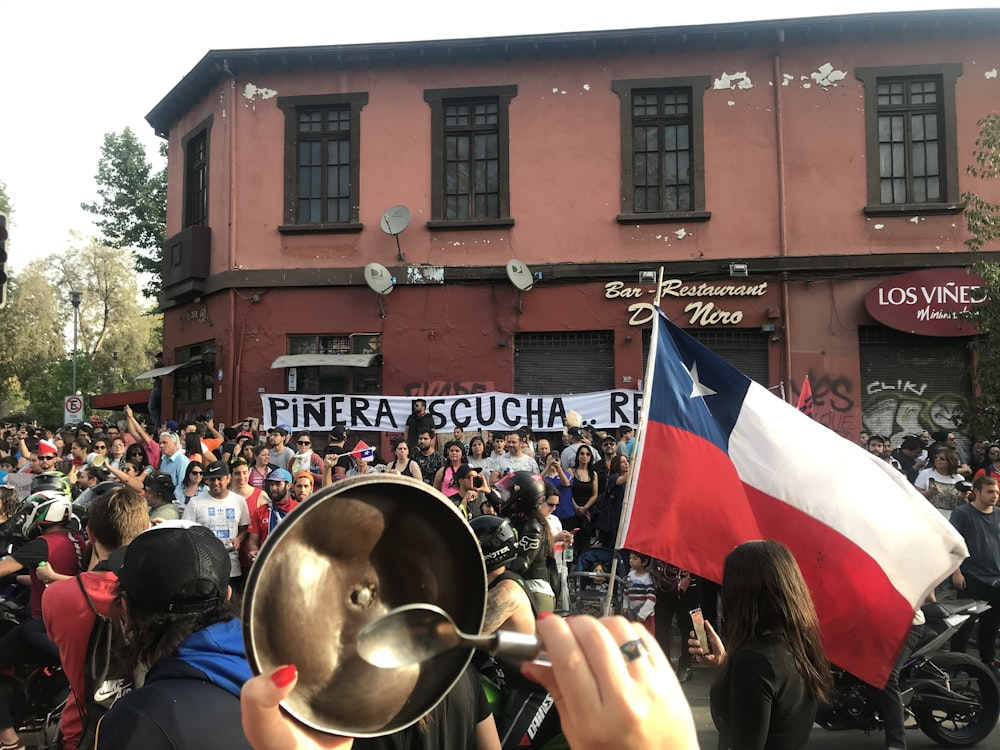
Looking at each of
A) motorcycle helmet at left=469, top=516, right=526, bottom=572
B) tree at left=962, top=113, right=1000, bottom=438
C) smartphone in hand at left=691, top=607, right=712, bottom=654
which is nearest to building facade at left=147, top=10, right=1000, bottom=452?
tree at left=962, top=113, right=1000, bottom=438

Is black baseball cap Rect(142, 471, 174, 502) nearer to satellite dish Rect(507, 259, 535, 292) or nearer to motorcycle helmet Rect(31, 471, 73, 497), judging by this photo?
motorcycle helmet Rect(31, 471, 73, 497)

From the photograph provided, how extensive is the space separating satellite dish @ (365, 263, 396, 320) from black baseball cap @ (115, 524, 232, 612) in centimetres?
1388

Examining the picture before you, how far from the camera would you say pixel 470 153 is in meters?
17.1

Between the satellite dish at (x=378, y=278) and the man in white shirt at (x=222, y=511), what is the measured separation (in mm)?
8259

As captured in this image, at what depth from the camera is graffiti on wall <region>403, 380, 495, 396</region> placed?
1642 cm

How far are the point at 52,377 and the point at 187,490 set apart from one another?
38079 millimetres

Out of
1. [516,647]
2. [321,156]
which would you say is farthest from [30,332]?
[516,647]

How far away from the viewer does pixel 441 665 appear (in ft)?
3.97

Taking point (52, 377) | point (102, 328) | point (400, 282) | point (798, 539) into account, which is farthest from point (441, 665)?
point (102, 328)

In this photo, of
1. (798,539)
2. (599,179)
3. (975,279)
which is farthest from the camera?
(599,179)

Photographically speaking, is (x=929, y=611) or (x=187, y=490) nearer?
(x=929, y=611)

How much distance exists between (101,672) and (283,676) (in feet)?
7.72

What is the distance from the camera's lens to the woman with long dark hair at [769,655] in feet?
10.1

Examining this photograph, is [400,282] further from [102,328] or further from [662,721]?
[102,328]
